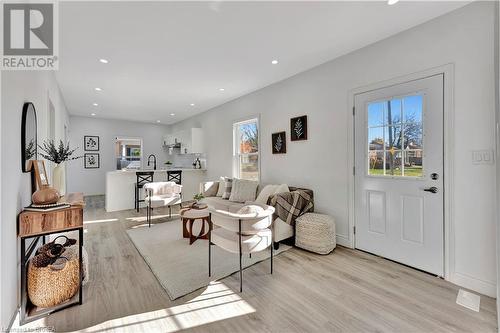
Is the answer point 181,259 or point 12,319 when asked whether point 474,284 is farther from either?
point 12,319

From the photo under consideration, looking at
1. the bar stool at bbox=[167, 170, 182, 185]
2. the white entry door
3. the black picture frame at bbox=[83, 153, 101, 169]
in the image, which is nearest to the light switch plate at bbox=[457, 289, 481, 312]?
the white entry door

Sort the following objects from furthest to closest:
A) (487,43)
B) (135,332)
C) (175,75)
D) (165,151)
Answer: (165,151), (175,75), (487,43), (135,332)

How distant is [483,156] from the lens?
2.05m

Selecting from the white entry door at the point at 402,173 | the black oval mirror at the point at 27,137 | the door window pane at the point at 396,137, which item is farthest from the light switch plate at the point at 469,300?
the black oval mirror at the point at 27,137

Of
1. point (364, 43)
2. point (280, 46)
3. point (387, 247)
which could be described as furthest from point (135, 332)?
point (364, 43)

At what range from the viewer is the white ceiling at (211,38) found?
218 cm

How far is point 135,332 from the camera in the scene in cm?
161

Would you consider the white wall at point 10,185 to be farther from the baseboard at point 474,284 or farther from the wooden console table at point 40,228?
the baseboard at point 474,284

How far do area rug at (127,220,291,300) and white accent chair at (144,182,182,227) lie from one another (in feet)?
2.09

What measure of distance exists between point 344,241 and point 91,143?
8.32 metres

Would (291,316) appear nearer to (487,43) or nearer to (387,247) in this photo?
(387,247)

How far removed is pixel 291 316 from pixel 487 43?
9.71ft

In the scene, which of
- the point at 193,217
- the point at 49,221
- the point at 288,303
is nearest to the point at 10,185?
the point at 49,221

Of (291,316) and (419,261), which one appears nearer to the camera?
(291,316)
